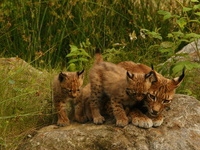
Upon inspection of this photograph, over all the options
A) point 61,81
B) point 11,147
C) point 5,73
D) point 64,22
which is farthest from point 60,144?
point 64,22

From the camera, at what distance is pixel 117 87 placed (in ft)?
14.2

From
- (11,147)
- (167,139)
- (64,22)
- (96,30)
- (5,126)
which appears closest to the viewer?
(167,139)

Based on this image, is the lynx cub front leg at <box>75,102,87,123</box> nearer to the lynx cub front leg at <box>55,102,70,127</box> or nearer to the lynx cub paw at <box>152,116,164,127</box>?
the lynx cub front leg at <box>55,102,70,127</box>

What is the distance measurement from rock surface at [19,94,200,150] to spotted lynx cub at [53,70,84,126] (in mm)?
347

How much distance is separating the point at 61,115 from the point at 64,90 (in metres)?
0.32

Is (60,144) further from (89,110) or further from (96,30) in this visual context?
(96,30)

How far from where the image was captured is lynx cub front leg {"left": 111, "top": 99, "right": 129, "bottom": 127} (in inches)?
162

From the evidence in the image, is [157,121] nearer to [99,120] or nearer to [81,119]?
[99,120]

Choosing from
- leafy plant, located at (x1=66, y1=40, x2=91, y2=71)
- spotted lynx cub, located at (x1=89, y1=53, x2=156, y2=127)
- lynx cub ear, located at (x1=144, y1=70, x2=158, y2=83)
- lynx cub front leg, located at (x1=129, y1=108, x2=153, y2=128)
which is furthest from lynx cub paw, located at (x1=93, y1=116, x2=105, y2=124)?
leafy plant, located at (x1=66, y1=40, x2=91, y2=71)

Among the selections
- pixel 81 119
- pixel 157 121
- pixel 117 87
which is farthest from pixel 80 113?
pixel 157 121

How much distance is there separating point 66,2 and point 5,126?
428 centimetres

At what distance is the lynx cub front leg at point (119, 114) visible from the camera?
13.5ft

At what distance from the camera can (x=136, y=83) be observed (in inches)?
160

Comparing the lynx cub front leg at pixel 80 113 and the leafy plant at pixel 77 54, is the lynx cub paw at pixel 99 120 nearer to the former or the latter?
the lynx cub front leg at pixel 80 113
